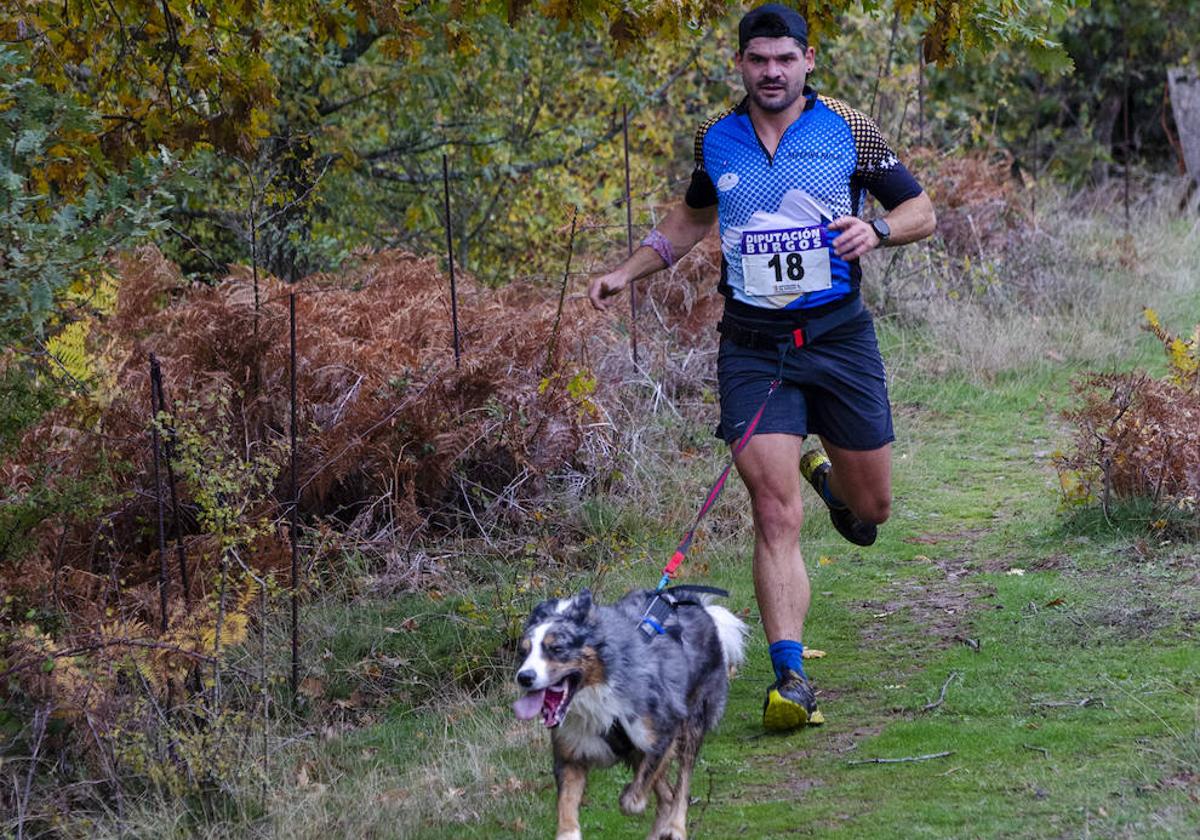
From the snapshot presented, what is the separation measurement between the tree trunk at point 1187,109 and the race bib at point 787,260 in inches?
605

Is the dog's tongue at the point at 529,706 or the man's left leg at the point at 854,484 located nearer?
the dog's tongue at the point at 529,706

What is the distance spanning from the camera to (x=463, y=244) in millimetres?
13352

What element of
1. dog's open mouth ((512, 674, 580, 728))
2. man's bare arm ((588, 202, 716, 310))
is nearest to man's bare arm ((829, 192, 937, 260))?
man's bare arm ((588, 202, 716, 310))

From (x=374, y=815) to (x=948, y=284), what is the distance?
917 centimetres

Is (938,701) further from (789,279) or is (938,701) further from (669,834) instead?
(789,279)

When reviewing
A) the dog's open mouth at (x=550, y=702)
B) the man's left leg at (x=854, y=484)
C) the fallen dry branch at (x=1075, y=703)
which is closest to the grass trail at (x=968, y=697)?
the fallen dry branch at (x=1075, y=703)

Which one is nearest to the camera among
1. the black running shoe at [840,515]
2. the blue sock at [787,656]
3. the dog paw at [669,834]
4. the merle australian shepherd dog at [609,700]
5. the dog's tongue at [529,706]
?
the dog's tongue at [529,706]

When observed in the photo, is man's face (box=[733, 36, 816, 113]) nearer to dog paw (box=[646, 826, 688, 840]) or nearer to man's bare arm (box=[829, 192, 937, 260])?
man's bare arm (box=[829, 192, 937, 260])

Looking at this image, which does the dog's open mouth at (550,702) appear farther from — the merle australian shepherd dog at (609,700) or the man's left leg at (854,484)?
the man's left leg at (854,484)

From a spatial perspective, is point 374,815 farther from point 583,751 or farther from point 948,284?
point 948,284

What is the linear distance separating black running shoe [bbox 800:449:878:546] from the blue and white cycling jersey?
1.11m

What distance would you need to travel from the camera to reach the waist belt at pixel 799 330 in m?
6.03

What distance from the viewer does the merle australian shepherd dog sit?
178 inches

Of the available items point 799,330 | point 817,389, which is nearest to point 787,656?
point 817,389
